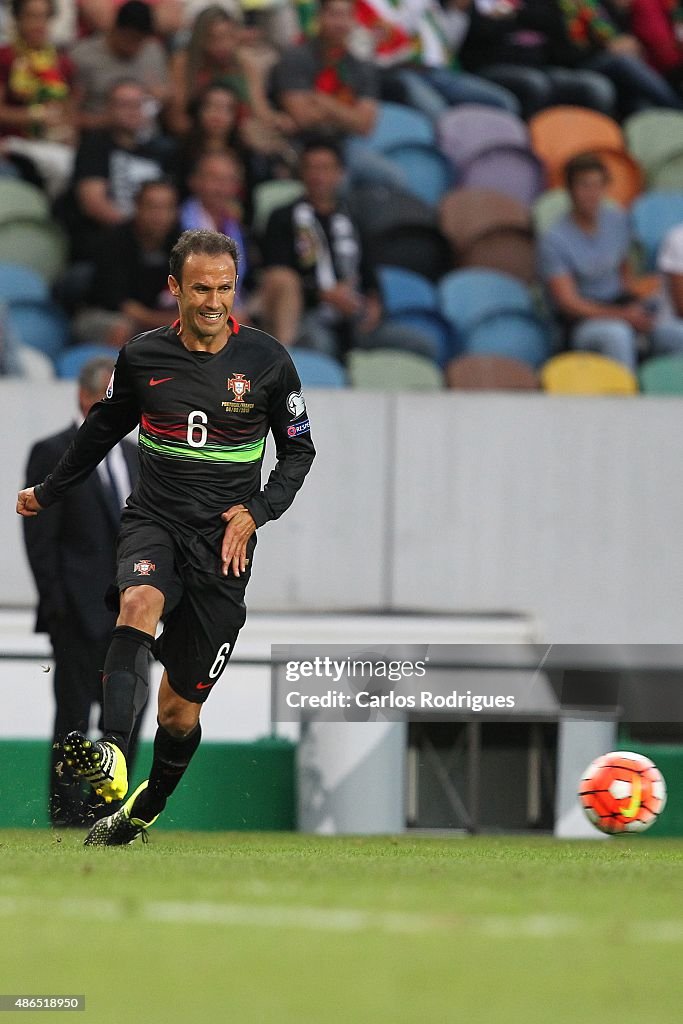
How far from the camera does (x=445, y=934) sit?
3.75m

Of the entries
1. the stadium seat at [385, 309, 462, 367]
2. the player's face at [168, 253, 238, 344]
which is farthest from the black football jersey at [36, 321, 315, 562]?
the stadium seat at [385, 309, 462, 367]

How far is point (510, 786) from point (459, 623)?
4.82 ft

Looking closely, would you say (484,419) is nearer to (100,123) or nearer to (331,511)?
(331,511)

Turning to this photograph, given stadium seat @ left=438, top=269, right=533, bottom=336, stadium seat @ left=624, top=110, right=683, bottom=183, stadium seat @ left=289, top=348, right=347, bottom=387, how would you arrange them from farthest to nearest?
1. stadium seat @ left=624, top=110, right=683, bottom=183
2. stadium seat @ left=438, top=269, right=533, bottom=336
3. stadium seat @ left=289, top=348, right=347, bottom=387

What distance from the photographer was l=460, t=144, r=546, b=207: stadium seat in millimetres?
13797

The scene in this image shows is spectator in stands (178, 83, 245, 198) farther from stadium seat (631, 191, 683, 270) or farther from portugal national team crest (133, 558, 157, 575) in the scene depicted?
portugal national team crest (133, 558, 157, 575)

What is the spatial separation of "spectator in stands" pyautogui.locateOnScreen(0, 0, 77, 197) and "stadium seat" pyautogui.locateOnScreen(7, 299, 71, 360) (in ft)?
5.13

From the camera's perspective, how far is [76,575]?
8609mm

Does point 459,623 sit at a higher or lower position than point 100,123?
lower

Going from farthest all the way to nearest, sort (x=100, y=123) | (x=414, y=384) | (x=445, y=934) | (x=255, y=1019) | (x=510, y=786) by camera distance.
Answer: (x=100, y=123)
(x=414, y=384)
(x=510, y=786)
(x=445, y=934)
(x=255, y=1019)

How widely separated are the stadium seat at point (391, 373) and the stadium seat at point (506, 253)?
1.72 metres

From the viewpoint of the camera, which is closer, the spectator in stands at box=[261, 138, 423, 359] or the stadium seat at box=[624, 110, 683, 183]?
the spectator in stands at box=[261, 138, 423, 359]

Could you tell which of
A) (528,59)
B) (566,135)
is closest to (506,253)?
(566,135)

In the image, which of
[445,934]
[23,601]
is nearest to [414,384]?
[23,601]
